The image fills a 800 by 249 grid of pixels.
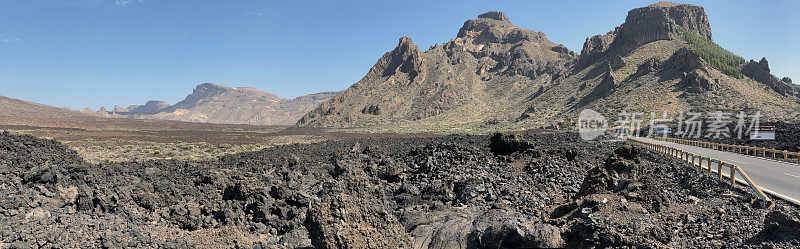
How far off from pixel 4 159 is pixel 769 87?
98.1 meters

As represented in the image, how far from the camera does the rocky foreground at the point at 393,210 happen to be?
5.76m

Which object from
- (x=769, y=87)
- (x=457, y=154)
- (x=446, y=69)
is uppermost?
(x=446, y=69)

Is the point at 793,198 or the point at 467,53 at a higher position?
the point at 467,53

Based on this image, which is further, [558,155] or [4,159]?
[558,155]

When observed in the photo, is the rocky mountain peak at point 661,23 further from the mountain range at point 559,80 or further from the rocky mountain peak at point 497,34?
the rocky mountain peak at point 497,34

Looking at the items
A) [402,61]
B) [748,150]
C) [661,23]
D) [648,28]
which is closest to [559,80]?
[648,28]

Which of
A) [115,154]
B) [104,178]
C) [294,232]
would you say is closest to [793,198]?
[294,232]

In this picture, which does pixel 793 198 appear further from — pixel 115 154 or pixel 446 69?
pixel 446 69

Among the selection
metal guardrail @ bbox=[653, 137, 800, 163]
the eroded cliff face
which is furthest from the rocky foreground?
the eroded cliff face

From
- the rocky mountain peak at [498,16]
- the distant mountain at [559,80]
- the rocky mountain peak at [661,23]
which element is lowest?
the distant mountain at [559,80]

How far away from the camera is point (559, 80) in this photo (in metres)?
101

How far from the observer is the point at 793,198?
823cm

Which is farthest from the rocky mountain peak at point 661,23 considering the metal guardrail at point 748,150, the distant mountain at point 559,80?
the metal guardrail at point 748,150

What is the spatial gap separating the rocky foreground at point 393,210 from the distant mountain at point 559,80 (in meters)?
59.6
